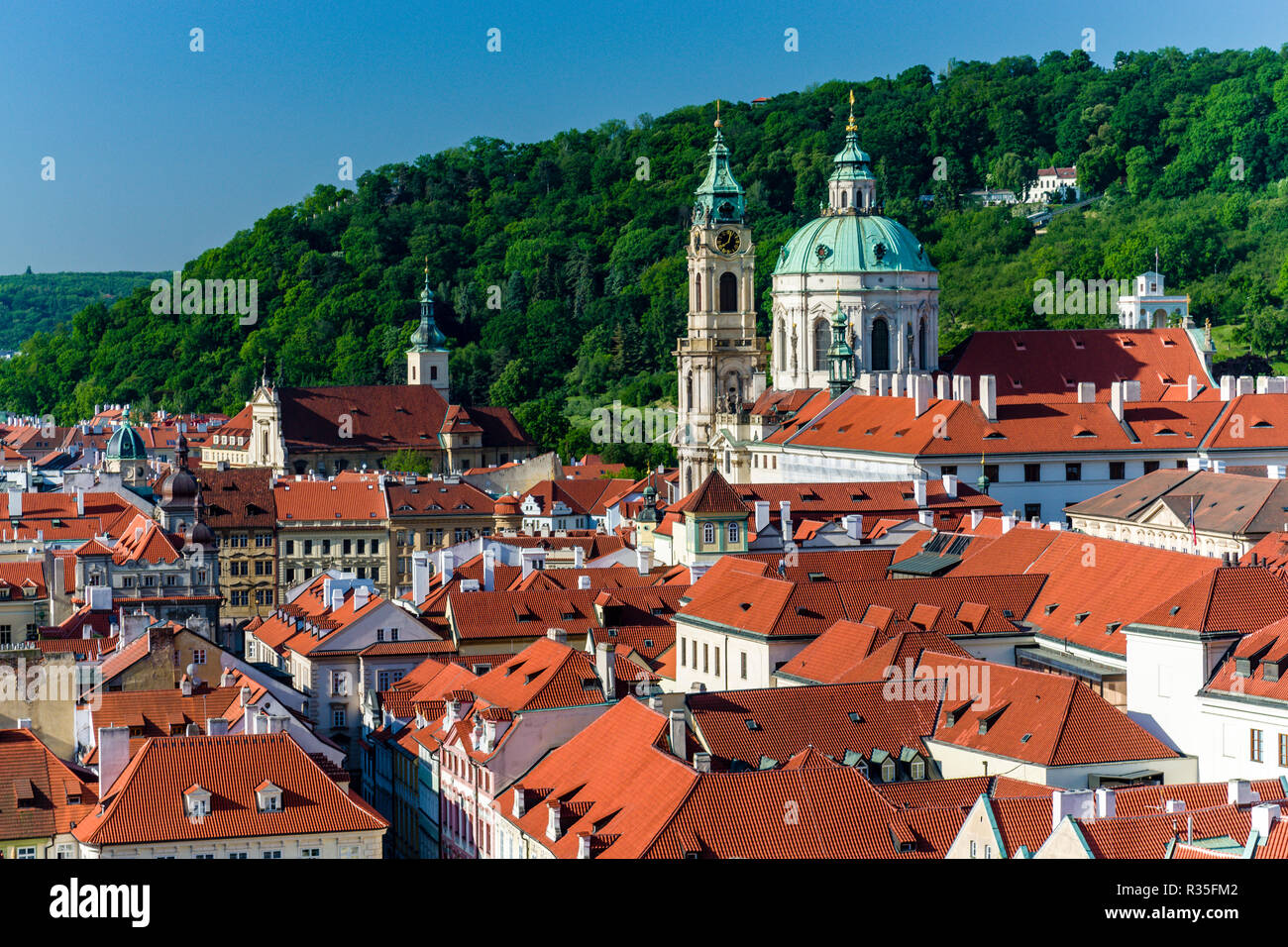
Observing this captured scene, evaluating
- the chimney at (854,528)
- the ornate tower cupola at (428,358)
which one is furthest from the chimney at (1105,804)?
the ornate tower cupola at (428,358)

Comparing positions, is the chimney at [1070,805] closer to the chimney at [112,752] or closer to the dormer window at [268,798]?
the dormer window at [268,798]

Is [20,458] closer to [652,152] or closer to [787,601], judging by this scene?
[652,152]

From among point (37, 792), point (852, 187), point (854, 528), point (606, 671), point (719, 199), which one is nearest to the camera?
point (37, 792)

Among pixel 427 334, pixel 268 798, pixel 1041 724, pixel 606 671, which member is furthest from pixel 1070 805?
pixel 427 334

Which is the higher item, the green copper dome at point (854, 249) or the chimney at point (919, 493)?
the green copper dome at point (854, 249)

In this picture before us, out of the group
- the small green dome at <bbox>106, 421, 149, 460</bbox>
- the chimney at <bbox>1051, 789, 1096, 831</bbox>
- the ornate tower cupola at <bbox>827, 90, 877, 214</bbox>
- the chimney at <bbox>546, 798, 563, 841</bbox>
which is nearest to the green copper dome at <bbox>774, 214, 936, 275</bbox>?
the ornate tower cupola at <bbox>827, 90, 877, 214</bbox>

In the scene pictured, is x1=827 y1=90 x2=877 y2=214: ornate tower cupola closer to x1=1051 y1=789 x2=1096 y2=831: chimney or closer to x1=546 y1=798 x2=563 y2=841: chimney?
x1=546 y1=798 x2=563 y2=841: chimney

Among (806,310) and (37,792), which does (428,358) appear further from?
(37,792)
